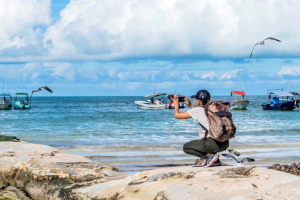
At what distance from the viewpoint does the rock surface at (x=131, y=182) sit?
5.72 meters

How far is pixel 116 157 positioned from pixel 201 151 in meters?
8.43

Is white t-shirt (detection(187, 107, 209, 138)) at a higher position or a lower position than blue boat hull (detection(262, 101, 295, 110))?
higher

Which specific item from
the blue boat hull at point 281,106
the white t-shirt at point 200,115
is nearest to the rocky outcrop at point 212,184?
the white t-shirt at point 200,115

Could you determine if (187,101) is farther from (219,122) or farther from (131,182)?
(131,182)

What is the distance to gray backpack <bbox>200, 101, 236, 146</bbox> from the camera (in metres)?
6.70

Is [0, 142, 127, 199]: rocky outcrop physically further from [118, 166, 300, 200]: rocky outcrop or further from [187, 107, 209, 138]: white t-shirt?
[187, 107, 209, 138]: white t-shirt

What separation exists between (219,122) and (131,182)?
1.53 m

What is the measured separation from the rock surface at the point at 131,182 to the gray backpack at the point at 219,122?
48 centimetres

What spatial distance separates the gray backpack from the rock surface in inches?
18.8

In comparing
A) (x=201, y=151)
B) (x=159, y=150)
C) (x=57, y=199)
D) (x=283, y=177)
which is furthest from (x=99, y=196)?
(x=159, y=150)

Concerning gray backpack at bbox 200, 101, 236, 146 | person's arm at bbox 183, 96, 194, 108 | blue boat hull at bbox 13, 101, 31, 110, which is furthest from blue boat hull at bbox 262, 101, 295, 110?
gray backpack at bbox 200, 101, 236, 146

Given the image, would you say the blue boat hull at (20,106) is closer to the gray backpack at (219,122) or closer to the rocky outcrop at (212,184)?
the rocky outcrop at (212,184)

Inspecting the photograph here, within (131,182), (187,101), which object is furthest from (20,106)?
(131,182)

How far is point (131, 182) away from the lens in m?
6.75
